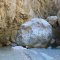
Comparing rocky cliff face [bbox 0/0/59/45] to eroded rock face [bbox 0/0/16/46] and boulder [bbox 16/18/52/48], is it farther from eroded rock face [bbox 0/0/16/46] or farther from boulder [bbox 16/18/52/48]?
boulder [bbox 16/18/52/48]

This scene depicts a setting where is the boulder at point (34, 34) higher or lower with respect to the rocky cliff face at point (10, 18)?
lower

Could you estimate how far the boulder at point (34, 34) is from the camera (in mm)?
8727

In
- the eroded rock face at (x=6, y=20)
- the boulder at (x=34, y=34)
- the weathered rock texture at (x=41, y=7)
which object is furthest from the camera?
the weathered rock texture at (x=41, y=7)

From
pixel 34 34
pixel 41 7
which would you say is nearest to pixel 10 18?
pixel 34 34

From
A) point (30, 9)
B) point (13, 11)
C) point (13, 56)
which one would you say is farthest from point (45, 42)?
point (30, 9)

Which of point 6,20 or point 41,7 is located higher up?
point 41,7

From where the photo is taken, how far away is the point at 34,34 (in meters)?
8.91

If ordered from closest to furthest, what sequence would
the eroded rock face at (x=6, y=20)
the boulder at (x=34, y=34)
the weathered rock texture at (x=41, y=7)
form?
1. the eroded rock face at (x=6, y=20)
2. the boulder at (x=34, y=34)
3. the weathered rock texture at (x=41, y=7)

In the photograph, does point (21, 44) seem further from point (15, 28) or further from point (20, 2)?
point (20, 2)

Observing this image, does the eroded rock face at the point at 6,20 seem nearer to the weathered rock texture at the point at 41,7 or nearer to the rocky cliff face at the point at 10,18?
the rocky cliff face at the point at 10,18

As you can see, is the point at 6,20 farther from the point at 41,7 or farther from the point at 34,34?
the point at 41,7

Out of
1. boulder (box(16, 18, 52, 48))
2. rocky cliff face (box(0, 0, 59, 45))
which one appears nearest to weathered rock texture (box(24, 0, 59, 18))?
rocky cliff face (box(0, 0, 59, 45))

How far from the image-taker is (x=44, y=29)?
360 inches

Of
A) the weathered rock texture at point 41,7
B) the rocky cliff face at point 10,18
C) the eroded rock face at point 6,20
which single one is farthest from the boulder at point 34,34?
the weathered rock texture at point 41,7
